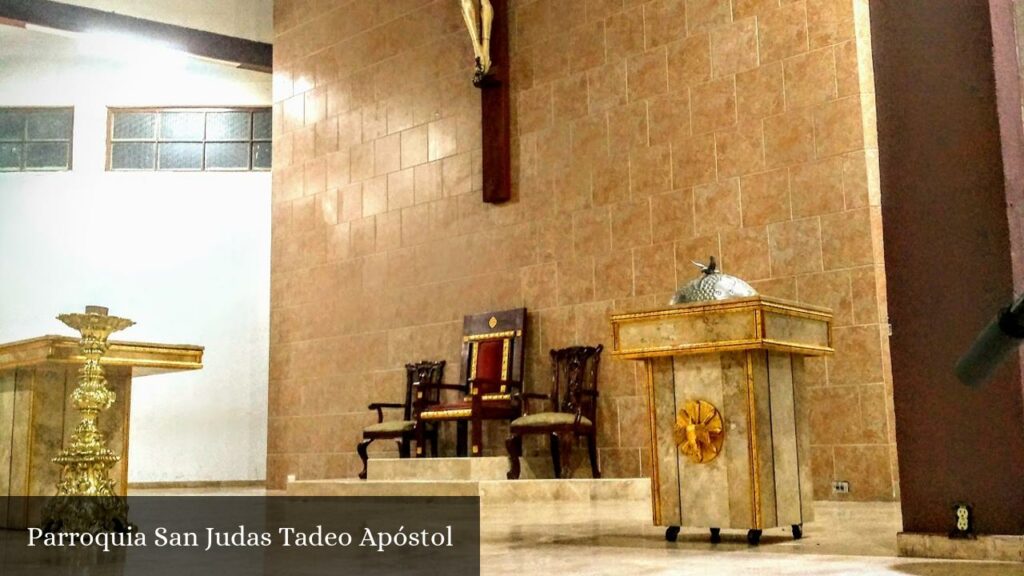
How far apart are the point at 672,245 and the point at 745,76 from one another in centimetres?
118

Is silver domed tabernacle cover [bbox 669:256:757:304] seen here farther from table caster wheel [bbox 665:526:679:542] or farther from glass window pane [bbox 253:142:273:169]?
glass window pane [bbox 253:142:273:169]

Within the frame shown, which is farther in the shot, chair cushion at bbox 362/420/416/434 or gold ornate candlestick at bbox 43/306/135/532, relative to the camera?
chair cushion at bbox 362/420/416/434

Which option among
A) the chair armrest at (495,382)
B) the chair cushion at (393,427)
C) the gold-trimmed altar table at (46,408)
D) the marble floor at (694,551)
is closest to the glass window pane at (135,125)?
the chair cushion at (393,427)

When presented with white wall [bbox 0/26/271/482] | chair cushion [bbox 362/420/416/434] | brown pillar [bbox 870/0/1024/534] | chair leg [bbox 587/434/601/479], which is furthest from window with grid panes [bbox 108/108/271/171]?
brown pillar [bbox 870/0/1024/534]

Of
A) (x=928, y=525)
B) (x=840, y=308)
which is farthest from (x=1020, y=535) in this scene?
(x=840, y=308)

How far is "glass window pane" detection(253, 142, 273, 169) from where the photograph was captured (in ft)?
35.9

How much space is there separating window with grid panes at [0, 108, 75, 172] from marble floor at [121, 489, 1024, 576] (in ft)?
26.5

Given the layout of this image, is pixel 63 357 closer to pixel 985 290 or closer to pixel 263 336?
pixel 985 290

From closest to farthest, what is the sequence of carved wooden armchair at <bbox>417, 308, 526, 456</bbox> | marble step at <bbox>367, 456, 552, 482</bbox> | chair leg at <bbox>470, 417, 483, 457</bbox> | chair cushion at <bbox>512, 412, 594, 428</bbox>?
1. chair cushion at <bbox>512, 412, 594, 428</bbox>
2. marble step at <bbox>367, 456, 552, 482</bbox>
3. chair leg at <bbox>470, 417, 483, 457</bbox>
4. carved wooden armchair at <bbox>417, 308, 526, 456</bbox>

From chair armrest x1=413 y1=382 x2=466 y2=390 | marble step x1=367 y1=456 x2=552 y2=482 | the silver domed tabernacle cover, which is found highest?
the silver domed tabernacle cover

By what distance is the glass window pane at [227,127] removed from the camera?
11.0 m

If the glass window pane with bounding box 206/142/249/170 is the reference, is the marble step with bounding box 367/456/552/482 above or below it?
below

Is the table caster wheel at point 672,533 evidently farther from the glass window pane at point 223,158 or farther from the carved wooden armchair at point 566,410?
the glass window pane at point 223,158

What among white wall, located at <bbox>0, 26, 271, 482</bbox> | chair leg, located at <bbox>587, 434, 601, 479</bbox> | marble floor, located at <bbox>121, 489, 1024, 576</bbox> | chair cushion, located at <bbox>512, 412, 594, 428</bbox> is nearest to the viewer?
marble floor, located at <bbox>121, 489, 1024, 576</bbox>
